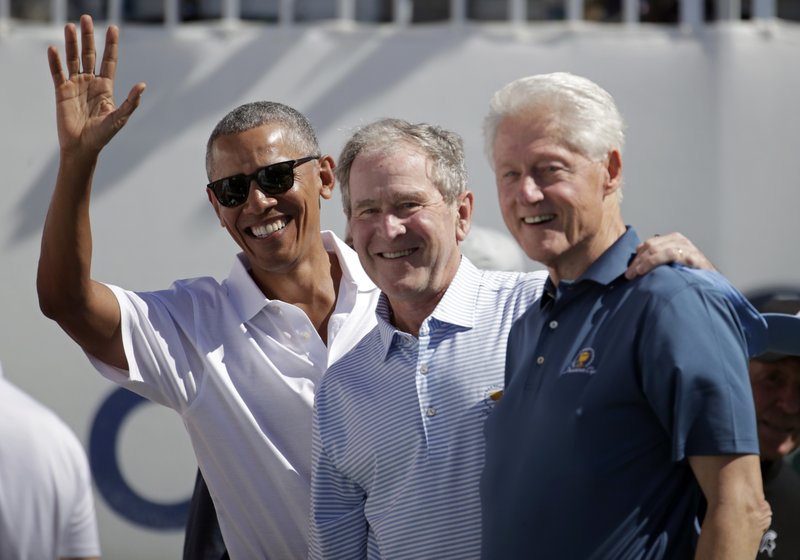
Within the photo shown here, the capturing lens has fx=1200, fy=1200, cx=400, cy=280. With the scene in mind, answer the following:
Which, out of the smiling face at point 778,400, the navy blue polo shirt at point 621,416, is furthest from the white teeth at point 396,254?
the smiling face at point 778,400

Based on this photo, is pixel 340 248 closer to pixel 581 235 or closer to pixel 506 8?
pixel 581 235

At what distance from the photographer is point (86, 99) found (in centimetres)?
260

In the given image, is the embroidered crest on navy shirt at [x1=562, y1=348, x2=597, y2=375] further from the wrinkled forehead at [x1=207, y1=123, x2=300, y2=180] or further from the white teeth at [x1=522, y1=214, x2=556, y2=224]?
the wrinkled forehead at [x1=207, y1=123, x2=300, y2=180]

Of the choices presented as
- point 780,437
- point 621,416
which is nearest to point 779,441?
point 780,437

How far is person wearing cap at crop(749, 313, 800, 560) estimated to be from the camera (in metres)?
2.83

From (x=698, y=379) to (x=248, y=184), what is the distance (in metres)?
1.34

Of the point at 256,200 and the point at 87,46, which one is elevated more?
the point at 87,46

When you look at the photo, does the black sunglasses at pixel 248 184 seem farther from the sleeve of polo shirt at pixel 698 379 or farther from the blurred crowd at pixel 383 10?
the blurred crowd at pixel 383 10

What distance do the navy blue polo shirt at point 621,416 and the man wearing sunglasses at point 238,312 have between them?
31.7 inches

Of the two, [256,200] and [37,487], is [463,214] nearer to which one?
[256,200]

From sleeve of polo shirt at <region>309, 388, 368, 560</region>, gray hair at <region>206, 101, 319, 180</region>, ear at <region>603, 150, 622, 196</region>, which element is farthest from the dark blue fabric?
ear at <region>603, 150, 622, 196</region>

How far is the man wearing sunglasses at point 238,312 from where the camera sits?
101 inches

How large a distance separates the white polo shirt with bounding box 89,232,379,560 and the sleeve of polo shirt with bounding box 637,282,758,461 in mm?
1051

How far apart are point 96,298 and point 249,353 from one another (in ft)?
1.20
